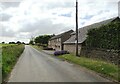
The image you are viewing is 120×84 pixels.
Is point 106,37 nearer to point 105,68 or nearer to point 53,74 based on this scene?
point 105,68

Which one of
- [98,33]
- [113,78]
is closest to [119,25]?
[98,33]

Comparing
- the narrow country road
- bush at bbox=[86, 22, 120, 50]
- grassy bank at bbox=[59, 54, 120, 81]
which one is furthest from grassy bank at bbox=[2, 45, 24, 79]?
bush at bbox=[86, 22, 120, 50]

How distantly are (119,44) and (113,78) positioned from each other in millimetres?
9031

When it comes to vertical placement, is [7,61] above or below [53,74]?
above

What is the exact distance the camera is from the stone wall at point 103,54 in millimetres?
22344

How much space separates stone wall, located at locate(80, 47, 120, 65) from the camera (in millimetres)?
22344

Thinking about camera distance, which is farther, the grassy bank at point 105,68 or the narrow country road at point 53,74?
the grassy bank at point 105,68

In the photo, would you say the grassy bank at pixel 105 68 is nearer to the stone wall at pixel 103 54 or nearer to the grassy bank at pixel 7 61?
the stone wall at pixel 103 54

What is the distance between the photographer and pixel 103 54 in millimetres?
26281

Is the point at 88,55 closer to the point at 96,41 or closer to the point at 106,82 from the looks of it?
the point at 96,41

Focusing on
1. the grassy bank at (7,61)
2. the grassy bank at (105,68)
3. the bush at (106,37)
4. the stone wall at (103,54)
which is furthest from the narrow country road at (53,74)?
the bush at (106,37)

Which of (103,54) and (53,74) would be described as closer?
(53,74)

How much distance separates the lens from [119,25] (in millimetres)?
22719

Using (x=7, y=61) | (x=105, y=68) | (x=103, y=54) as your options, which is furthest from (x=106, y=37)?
(x=7, y=61)
